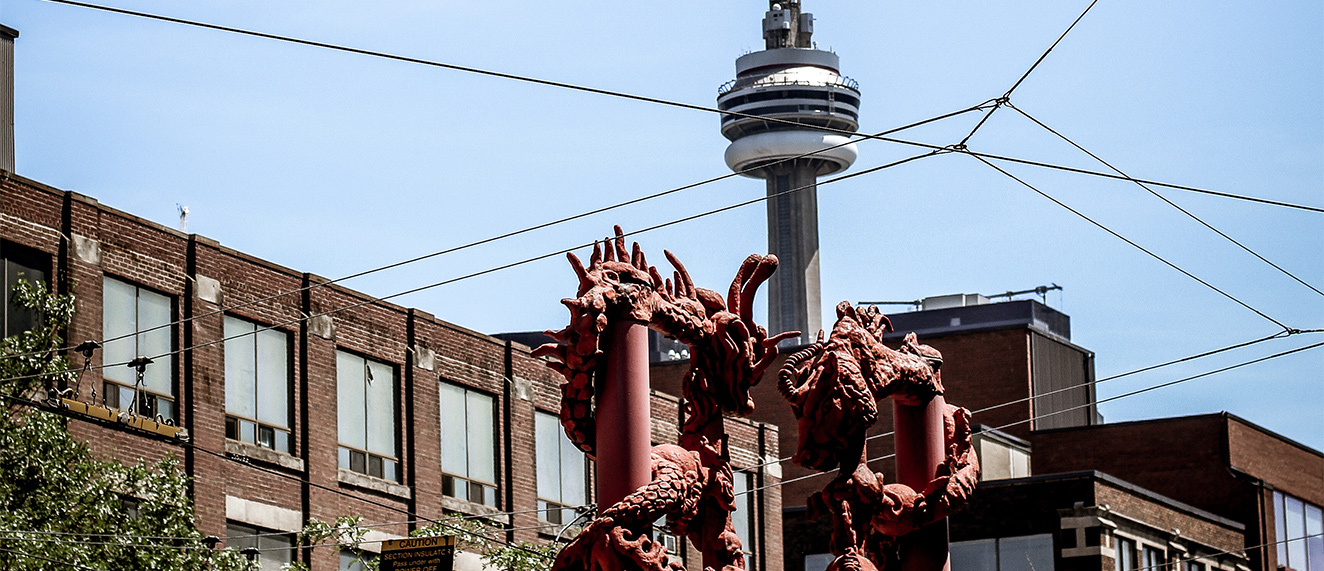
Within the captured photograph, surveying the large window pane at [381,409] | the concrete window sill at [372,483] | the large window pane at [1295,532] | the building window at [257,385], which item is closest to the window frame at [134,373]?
the building window at [257,385]

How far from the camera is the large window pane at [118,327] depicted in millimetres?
38031

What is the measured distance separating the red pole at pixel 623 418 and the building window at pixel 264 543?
87.2ft

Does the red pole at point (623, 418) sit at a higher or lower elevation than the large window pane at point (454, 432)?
lower

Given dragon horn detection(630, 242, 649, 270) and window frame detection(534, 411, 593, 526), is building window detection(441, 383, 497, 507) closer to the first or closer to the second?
window frame detection(534, 411, 593, 526)

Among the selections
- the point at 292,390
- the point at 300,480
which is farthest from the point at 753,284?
the point at 292,390

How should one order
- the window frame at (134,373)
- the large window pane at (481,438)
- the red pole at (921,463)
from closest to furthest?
the red pole at (921,463)
the window frame at (134,373)
the large window pane at (481,438)

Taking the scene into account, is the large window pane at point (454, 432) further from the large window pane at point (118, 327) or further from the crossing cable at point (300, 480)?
the large window pane at point (118, 327)

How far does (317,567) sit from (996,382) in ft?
124

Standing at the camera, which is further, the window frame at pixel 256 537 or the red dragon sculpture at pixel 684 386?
the window frame at pixel 256 537

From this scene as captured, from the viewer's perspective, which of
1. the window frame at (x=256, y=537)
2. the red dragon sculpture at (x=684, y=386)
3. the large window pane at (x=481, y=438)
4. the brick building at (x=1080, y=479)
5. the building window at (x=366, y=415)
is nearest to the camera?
the red dragon sculpture at (x=684, y=386)

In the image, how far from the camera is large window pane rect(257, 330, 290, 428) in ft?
137

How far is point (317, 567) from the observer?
40.7 metres

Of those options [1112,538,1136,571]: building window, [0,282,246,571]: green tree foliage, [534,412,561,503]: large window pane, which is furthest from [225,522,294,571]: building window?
[1112,538,1136,571]: building window

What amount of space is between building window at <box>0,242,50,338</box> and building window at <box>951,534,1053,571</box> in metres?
27.0
